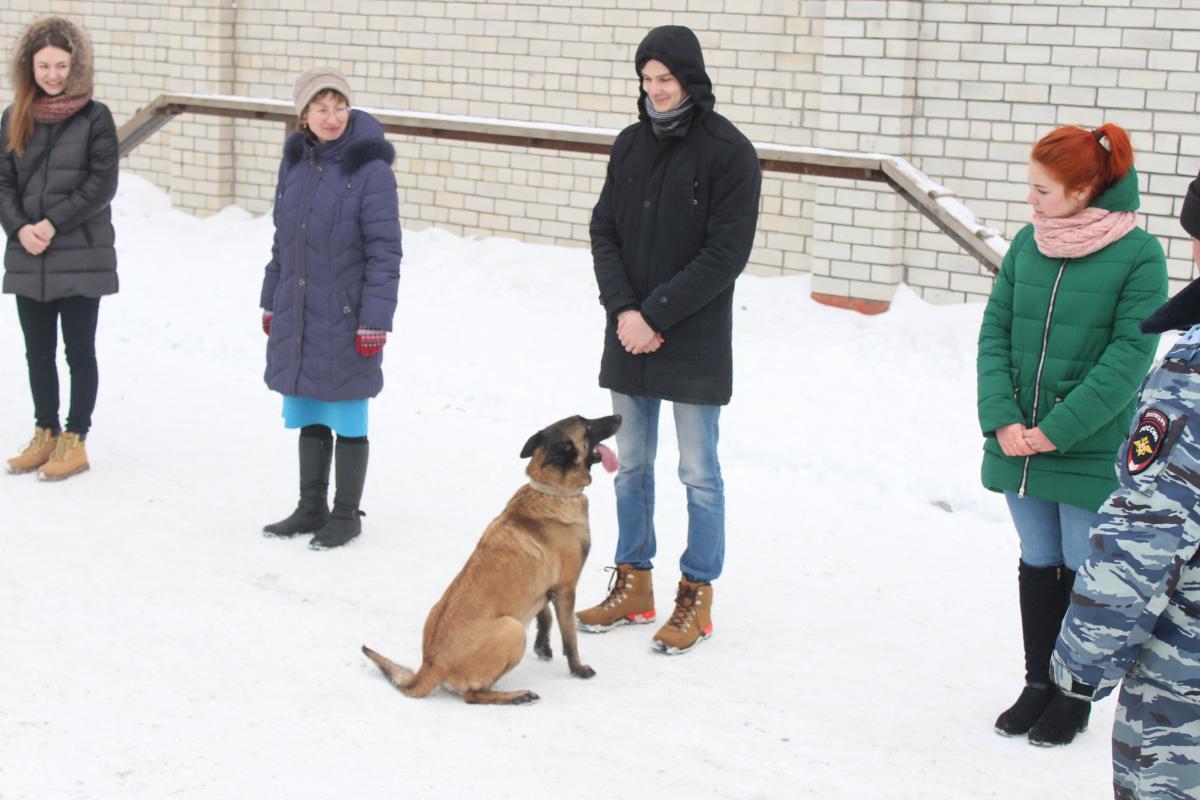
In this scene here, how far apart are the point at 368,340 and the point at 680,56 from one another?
160cm

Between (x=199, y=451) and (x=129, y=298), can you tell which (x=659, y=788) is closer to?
(x=199, y=451)

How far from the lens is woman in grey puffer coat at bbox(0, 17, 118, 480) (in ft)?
→ 19.6

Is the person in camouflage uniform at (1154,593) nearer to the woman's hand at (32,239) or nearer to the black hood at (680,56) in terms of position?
the black hood at (680,56)

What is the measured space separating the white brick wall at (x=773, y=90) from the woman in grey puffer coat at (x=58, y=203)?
4407mm

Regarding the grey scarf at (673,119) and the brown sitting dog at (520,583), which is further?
the grey scarf at (673,119)

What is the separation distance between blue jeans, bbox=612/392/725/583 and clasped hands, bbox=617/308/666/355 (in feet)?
0.65

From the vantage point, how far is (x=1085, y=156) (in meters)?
3.72

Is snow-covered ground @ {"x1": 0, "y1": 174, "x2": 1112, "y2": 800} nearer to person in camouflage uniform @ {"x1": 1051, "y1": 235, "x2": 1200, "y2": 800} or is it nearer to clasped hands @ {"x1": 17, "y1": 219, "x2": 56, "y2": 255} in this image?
clasped hands @ {"x1": 17, "y1": 219, "x2": 56, "y2": 255}

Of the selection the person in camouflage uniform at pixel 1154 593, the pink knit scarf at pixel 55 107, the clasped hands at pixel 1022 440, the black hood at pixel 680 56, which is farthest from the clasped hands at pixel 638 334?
the pink knit scarf at pixel 55 107

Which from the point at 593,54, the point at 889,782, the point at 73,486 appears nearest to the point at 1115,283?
the point at 889,782

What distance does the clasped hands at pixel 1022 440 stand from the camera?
3.85 metres

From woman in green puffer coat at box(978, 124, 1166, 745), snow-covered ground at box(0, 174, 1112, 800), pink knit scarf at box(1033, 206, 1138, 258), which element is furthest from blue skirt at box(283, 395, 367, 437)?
pink knit scarf at box(1033, 206, 1138, 258)

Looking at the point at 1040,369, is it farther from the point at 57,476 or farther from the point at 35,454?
the point at 35,454

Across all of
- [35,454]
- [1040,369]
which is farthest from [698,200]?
[35,454]
